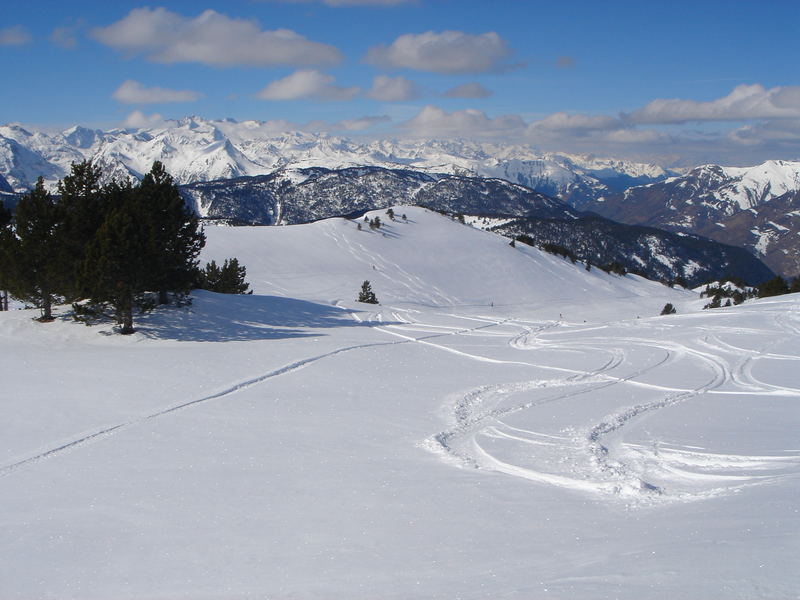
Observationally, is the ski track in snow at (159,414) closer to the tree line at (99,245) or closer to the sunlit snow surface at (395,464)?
the sunlit snow surface at (395,464)

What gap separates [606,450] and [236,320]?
73.6ft

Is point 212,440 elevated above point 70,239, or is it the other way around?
point 70,239

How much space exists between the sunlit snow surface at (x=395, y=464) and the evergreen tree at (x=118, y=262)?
7.04 ft

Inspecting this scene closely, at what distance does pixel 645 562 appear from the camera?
6.84m

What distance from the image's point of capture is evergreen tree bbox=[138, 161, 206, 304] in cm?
2747

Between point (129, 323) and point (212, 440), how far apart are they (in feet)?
50.8

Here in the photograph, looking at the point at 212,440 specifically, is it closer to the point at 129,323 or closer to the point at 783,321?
the point at 129,323

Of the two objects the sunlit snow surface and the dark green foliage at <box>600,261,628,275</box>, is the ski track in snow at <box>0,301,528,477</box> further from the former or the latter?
the dark green foliage at <box>600,261,628,275</box>

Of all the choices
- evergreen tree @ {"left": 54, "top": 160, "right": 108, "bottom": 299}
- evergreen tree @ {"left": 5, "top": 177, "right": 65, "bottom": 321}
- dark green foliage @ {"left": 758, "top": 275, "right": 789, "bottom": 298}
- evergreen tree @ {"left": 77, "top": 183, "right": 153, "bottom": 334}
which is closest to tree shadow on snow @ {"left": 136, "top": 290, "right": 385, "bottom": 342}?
evergreen tree @ {"left": 77, "top": 183, "right": 153, "bottom": 334}

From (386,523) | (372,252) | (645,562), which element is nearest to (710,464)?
(645,562)

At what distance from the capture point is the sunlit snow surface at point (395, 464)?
7.30 meters

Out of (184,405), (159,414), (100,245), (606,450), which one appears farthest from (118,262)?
(606,450)

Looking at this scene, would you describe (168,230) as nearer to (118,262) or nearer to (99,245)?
(99,245)

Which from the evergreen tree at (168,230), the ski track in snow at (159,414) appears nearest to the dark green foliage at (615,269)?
the evergreen tree at (168,230)
